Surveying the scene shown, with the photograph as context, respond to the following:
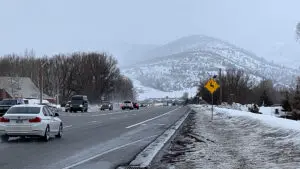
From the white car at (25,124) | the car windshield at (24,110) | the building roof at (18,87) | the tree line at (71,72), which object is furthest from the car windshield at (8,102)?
the tree line at (71,72)

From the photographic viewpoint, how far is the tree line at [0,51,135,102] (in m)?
123

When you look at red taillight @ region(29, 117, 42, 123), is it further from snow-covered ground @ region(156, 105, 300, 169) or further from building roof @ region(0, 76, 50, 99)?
building roof @ region(0, 76, 50, 99)

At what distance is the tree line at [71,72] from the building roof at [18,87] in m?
3.41

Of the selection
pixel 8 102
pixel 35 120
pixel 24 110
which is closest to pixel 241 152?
pixel 35 120

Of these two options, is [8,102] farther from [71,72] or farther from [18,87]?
[71,72]

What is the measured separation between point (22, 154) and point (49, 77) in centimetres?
11537

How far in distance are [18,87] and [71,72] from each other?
20.9m

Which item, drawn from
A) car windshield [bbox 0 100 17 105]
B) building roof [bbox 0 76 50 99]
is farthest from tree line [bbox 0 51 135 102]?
car windshield [bbox 0 100 17 105]

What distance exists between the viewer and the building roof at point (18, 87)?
360 ft

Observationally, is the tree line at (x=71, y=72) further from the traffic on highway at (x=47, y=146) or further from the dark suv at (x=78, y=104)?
the traffic on highway at (x=47, y=146)

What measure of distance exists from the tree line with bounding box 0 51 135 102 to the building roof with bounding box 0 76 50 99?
134 inches

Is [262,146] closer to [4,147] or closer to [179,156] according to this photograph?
[179,156]

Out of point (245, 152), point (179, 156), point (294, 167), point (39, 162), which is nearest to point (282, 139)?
point (245, 152)

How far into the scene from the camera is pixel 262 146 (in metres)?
16.5
